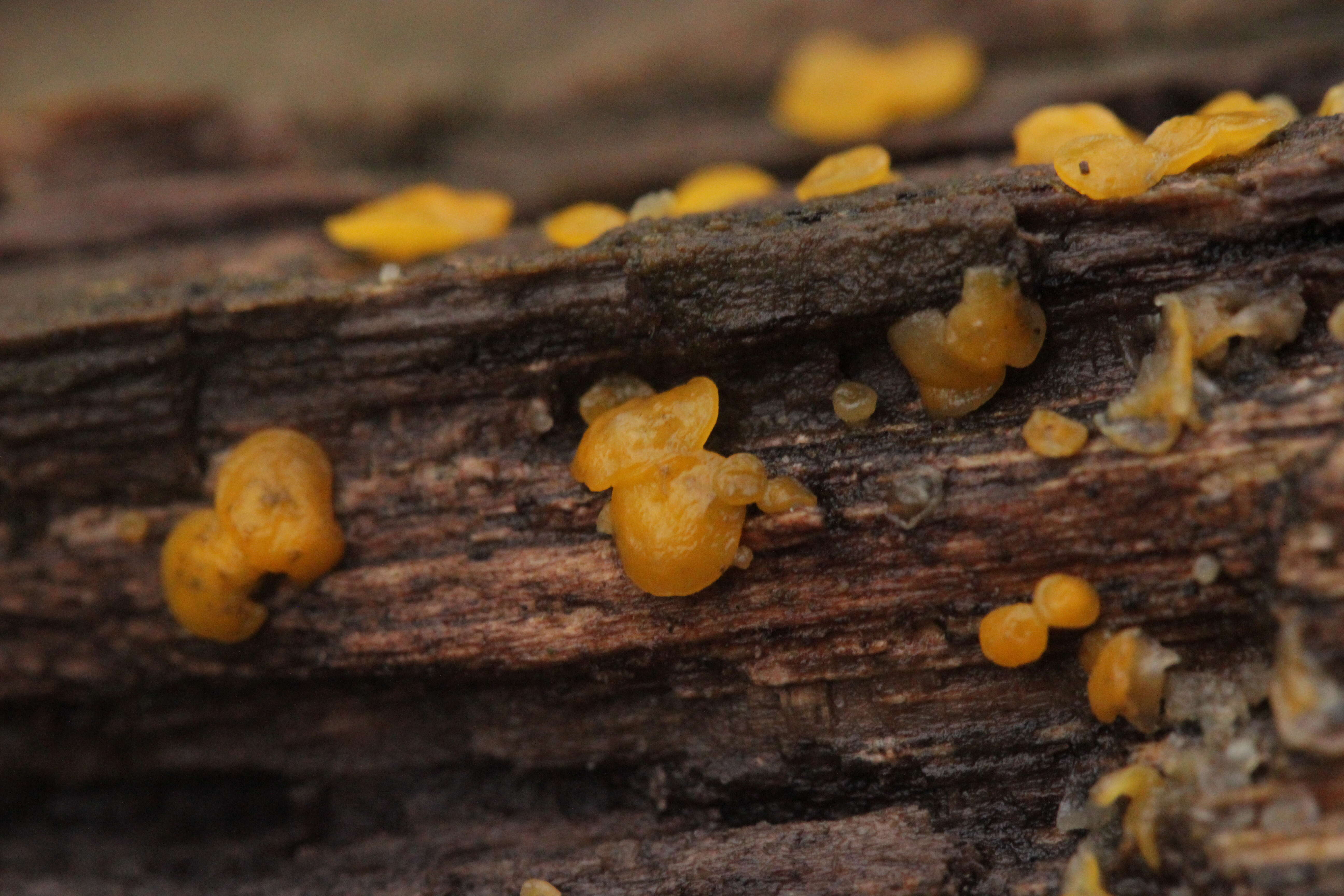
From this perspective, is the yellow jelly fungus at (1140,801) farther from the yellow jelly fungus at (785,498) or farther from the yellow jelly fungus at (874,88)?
the yellow jelly fungus at (874,88)

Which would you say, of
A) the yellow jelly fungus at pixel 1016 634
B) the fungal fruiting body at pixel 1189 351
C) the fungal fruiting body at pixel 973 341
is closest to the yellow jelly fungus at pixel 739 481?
the fungal fruiting body at pixel 973 341

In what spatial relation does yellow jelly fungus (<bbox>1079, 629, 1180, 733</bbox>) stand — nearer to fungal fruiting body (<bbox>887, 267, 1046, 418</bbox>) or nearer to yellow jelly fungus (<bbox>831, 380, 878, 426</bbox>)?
fungal fruiting body (<bbox>887, 267, 1046, 418</bbox>)

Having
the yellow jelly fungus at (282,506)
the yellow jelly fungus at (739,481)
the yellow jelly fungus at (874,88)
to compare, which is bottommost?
the yellow jelly fungus at (739,481)

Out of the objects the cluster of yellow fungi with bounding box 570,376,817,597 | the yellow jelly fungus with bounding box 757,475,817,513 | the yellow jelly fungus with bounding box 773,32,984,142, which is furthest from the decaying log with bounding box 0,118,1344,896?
the yellow jelly fungus with bounding box 773,32,984,142

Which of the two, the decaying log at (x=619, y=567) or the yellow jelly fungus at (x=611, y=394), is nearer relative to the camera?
the decaying log at (x=619, y=567)

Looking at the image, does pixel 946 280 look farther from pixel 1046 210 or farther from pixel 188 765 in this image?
pixel 188 765

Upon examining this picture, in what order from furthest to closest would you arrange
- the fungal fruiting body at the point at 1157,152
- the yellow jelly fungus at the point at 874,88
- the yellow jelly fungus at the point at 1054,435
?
the yellow jelly fungus at the point at 874,88
the fungal fruiting body at the point at 1157,152
the yellow jelly fungus at the point at 1054,435

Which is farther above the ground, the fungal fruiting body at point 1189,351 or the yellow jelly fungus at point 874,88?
the yellow jelly fungus at point 874,88
